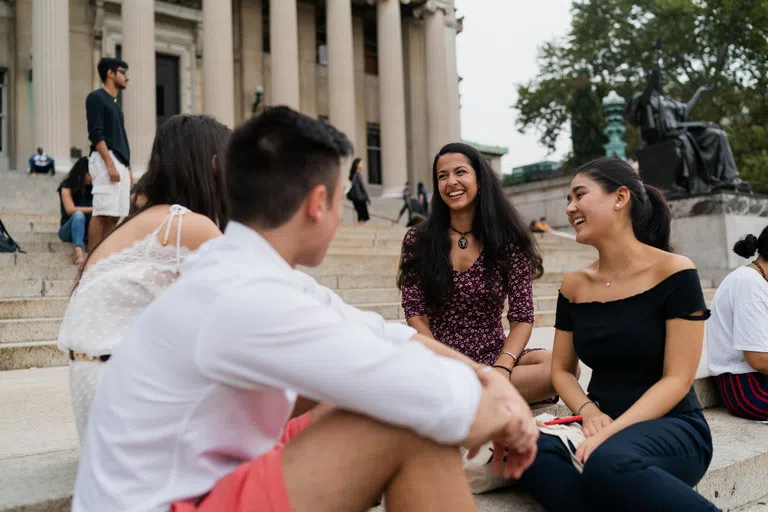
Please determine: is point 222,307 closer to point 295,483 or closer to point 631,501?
point 295,483

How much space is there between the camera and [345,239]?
1205cm

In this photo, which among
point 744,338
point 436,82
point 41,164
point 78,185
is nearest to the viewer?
point 744,338

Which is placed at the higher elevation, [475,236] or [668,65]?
[668,65]

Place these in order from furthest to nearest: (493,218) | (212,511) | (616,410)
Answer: (493,218) < (616,410) < (212,511)

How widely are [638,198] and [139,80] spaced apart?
16.2 metres

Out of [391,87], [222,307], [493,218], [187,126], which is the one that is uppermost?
[391,87]

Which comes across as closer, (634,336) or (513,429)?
(513,429)

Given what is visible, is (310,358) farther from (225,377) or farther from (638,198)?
(638,198)

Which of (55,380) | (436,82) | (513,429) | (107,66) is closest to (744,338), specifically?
(513,429)

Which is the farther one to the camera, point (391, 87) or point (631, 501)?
point (391, 87)

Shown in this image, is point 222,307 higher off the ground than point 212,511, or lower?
higher

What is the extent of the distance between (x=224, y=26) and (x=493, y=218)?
16909 millimetres

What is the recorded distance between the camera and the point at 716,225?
1264 centimetres

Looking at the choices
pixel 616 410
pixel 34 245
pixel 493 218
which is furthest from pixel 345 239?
pixel 616 410
